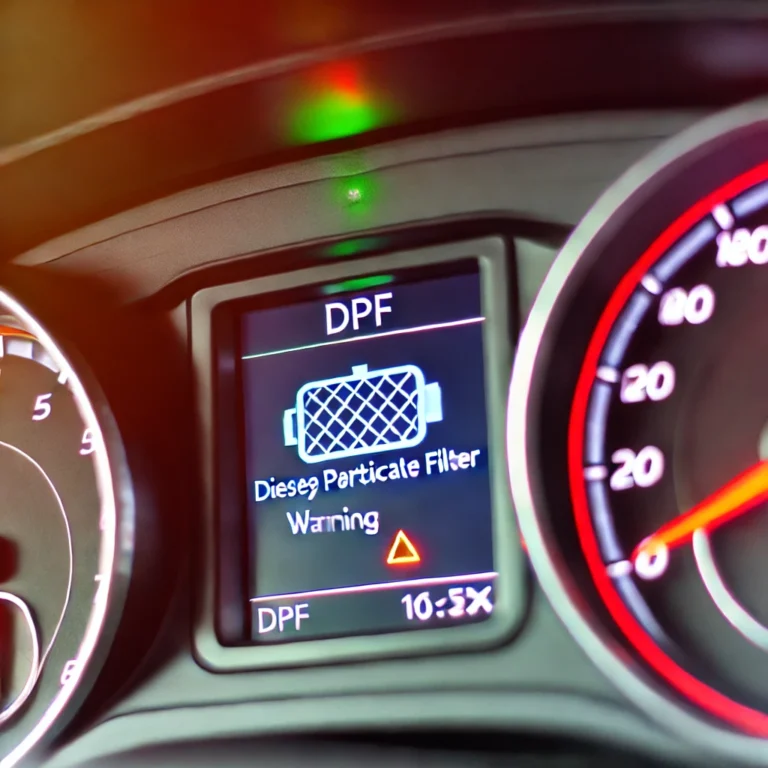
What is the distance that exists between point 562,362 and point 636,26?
30 cm

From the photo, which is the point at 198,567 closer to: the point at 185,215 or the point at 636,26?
the point at 185,215

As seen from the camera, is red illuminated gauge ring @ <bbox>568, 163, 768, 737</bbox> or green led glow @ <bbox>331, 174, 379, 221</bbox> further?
green led glow @ <bbox>331, 174, 379, 221</bbox>

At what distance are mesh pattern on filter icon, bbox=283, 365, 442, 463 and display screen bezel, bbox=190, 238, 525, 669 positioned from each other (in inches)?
3.0

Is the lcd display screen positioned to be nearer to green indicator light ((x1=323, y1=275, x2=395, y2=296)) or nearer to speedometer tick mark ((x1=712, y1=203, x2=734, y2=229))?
green indicator light ((x1=323, y1=275, x2=395, y2=296))

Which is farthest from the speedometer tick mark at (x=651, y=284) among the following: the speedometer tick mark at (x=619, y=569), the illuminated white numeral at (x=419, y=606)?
the illuminated white numeral at (x=419, y=606)

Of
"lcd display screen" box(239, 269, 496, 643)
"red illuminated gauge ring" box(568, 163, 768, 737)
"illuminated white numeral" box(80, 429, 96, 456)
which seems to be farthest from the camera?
"illuminated white numeral" box(80, 429, 96, 456)

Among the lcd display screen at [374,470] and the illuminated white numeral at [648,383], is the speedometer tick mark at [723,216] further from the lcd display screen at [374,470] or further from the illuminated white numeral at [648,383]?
the lcd display screen at [374,470]

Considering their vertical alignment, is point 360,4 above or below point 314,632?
above

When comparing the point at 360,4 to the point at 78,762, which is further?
the point at 78,762

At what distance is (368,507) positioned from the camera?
125cm

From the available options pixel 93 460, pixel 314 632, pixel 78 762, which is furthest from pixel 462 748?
pixel 93 460

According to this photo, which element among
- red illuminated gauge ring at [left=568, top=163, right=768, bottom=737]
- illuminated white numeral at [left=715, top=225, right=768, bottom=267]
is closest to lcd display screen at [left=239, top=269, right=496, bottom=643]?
red illuminated gauge ring at [left=568, top=163, right=768, bottom=737]

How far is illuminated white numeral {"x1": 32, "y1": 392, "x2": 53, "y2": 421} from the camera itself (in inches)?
55.7

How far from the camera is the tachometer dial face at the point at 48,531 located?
4.08ft
